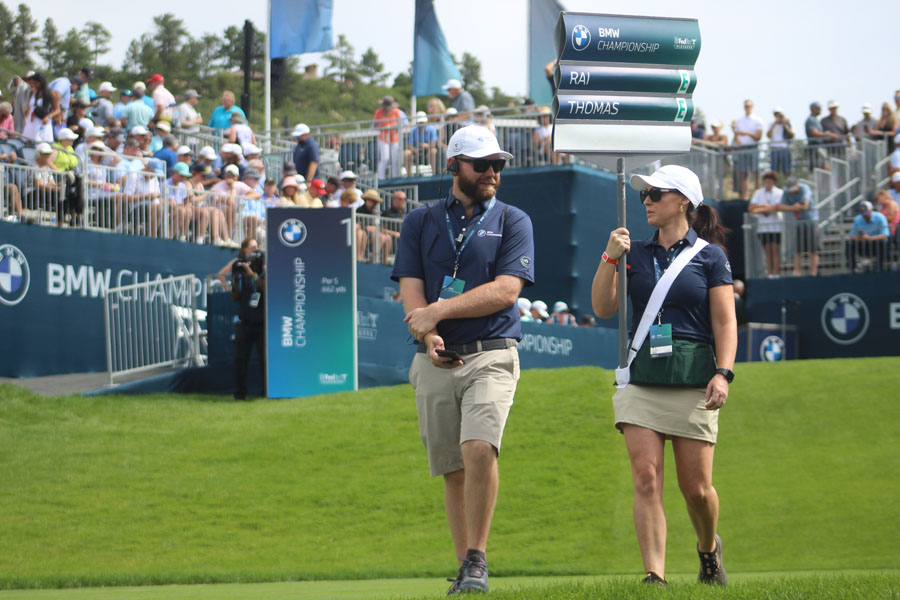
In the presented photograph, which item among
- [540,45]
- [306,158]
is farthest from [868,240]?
[306,158]

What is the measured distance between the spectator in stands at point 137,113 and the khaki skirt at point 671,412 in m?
19.6

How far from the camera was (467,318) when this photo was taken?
22.6 ft

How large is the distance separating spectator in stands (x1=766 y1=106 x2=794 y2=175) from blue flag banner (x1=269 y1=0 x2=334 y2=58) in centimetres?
1013

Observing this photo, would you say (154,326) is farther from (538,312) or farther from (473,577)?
(473,577)

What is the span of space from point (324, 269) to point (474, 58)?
81.4 m

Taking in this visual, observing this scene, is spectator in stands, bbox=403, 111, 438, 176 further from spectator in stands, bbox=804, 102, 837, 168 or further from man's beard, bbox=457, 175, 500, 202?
man's beard, bbox=457, 175, 500, 202

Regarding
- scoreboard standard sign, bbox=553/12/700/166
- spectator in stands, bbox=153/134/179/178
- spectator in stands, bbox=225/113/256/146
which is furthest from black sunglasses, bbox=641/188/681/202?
spectator in stands, bbox=225/113/256/146

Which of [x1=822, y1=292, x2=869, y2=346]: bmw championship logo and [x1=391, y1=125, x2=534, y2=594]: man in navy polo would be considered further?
[x1=822, y1=292, x2=869, y2=346]: bmw championship logo

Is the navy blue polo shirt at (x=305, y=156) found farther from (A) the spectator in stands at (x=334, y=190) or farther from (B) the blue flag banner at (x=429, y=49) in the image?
(B) the blue flag banner at (x=429, y=49)

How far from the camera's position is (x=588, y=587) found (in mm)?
6512

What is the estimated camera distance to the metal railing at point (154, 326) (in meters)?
19.9

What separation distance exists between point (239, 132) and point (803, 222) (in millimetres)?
11038

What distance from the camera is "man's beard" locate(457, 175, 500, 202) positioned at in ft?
23.1

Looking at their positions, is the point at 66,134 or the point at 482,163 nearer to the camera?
the point at 482,163
